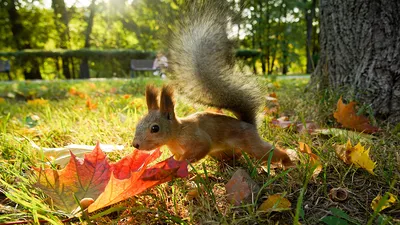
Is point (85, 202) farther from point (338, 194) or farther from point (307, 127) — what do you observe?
point (307, 127)

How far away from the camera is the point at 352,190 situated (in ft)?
2.99

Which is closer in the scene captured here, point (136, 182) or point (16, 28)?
point (136, 182)

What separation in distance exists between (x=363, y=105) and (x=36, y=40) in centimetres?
2102

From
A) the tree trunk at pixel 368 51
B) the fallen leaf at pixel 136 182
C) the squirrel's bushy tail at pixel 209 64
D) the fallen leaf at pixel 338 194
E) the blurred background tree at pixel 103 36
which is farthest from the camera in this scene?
the blurred background tree at pixel 103 36

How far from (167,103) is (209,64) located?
25cm

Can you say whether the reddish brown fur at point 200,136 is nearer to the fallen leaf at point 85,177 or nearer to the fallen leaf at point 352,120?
the fallen leaf at point 85,177

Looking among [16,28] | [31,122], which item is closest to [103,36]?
[16,28]

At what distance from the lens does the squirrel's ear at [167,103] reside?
1205 millimetres

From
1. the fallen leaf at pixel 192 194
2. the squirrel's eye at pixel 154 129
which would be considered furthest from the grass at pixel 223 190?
the squirrel's eye at pixel 154 129

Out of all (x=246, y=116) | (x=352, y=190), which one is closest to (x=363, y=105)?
(x=246, y=116)

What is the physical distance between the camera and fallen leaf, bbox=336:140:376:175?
0.95 meters

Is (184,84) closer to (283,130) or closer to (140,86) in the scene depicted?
(283,130)

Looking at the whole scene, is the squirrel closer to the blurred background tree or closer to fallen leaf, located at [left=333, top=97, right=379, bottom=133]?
fallen leaf, located at [left=333, top=97, right=379, bottom=133]

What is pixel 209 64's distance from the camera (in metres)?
1.27
